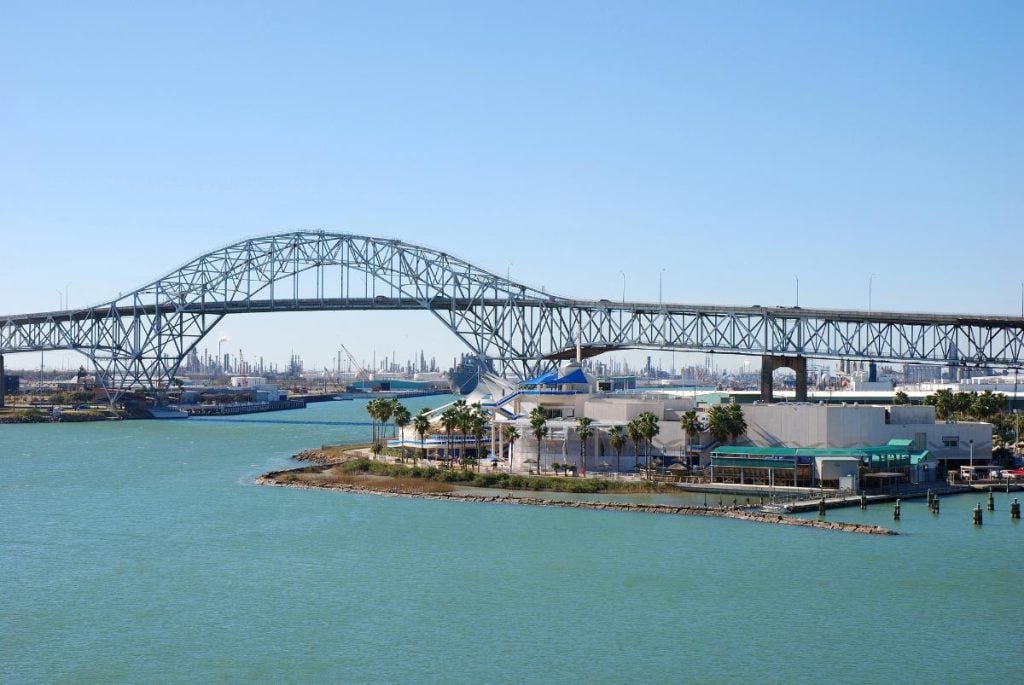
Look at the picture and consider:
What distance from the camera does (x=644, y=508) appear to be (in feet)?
185

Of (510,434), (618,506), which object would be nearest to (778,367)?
(510,434)

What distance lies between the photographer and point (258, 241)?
141125mm

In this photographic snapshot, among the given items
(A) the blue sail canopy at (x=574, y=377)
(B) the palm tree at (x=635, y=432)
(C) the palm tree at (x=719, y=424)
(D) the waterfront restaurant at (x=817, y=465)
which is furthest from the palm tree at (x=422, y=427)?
(D) the waterfront restaurant at (x=817, y=465)

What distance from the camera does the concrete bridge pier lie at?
313ft

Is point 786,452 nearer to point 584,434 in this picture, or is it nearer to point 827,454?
point 827,454

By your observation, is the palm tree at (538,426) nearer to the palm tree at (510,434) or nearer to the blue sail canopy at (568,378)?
the palm tree at (510,434)

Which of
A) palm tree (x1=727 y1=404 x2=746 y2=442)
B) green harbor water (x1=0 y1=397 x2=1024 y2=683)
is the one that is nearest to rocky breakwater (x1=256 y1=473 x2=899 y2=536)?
green harbor water (x1=0 y1=397 x2=1024 y2=683)

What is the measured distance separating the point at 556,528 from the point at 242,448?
5289 centimetres

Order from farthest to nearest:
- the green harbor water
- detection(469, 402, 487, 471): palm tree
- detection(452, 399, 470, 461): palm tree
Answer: detection(452, 399, 470, 461): palm tree → detection(469, 402, 487, 471): palm tree → the green harbor water

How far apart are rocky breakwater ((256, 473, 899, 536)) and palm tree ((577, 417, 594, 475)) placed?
7118 millimetres

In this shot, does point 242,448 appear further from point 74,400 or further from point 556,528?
point 74,400

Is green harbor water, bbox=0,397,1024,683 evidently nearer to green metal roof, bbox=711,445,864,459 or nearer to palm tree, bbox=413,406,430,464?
green metal roof, bbox=711,445,864,459

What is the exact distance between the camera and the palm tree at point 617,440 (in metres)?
67.6

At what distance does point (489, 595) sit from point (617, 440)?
1138 inches
